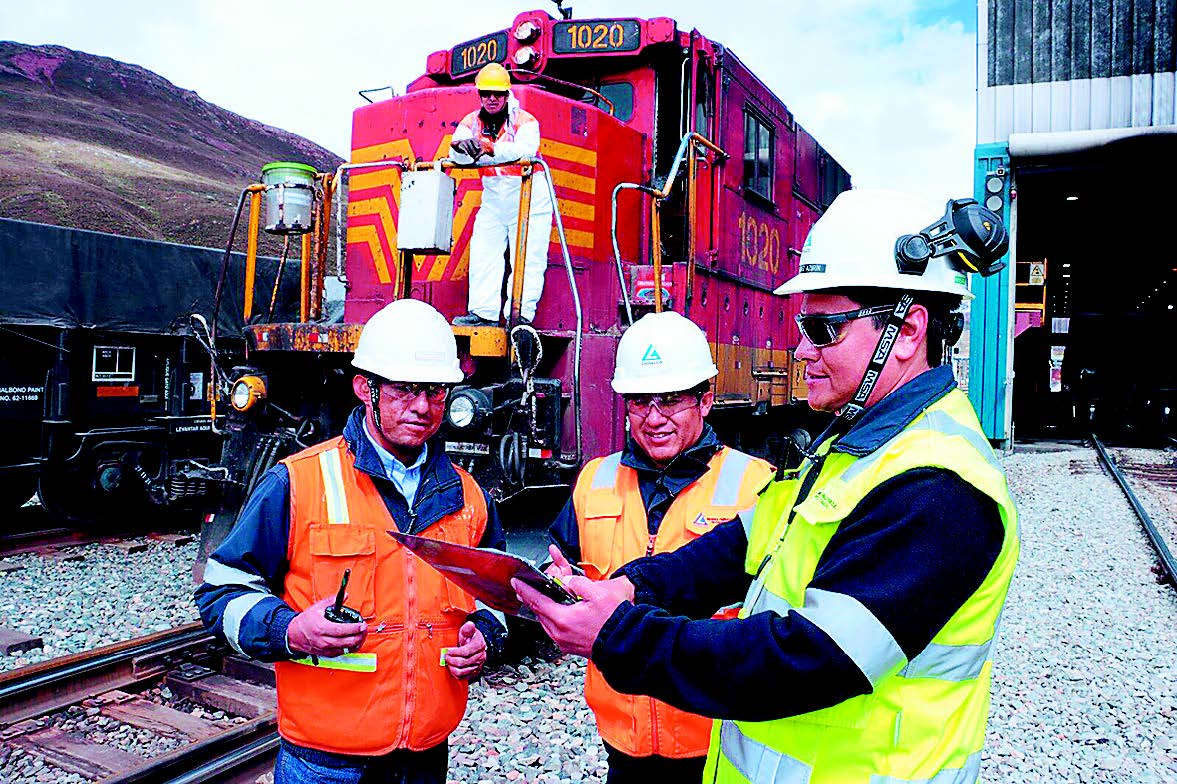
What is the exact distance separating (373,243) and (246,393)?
4.64 feet

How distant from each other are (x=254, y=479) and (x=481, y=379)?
5.20 ft

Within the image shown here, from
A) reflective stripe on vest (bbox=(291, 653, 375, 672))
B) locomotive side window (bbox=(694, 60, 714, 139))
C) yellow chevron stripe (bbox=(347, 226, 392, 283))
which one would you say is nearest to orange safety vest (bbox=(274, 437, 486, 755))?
reflective stripe on vest (bbox=(291, 653, 375, 672))

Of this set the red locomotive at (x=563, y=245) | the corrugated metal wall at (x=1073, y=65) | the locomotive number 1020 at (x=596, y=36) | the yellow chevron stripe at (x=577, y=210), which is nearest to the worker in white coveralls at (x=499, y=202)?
the red locomotive at (x=563, y=245)

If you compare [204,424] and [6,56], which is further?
[6,56]

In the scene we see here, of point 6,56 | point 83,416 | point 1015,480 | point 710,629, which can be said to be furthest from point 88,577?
point 6,56

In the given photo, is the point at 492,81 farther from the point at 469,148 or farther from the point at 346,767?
the point at 346,767

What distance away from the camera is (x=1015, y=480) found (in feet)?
40.2

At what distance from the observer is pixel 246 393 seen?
5.69m

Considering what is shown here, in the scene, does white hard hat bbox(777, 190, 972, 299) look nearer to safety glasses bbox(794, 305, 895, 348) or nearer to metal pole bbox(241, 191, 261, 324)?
safety glasses bbox(794, 305, 895, 348)

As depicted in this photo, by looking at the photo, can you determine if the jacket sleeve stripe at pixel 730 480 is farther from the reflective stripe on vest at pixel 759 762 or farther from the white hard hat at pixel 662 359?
the reflective stripe on vest at pixel 759 762

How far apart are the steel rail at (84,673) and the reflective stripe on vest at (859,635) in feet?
13.5

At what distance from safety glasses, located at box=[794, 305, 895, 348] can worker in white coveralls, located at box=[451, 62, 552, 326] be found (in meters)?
3.55

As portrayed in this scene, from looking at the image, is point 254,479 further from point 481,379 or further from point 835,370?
point 835,370

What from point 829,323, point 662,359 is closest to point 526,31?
point 662,359
